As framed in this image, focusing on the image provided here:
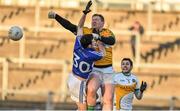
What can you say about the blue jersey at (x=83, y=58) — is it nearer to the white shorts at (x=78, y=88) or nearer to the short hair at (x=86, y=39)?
the white shorts at (x=78, y=88)

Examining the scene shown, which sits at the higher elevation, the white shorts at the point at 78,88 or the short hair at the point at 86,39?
the short hair at the point at 86,39

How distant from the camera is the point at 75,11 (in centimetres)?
2995

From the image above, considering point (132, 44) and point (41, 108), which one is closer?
point (41, 108)

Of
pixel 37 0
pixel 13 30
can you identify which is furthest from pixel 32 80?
pixel 13 30

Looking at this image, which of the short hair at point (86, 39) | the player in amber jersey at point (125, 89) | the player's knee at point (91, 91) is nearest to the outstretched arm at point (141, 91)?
the player in amber jersey at point (125, 89)

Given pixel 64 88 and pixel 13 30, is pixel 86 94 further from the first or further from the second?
pixel 64 88

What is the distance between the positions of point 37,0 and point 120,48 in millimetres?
4804

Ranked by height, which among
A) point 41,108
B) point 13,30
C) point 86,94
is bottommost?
point 41,108

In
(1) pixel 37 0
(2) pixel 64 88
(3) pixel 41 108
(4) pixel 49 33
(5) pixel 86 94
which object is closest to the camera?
(5) pixel 86 94

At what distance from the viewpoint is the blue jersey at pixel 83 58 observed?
46.2ft

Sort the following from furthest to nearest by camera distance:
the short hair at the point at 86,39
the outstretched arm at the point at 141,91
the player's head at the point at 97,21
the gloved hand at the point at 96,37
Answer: the outstretched arm at the point at 141,91 → the player's head at the point at 97,21 → the gloved hand at the point at 96,37 → the short hair at the point at 86,39

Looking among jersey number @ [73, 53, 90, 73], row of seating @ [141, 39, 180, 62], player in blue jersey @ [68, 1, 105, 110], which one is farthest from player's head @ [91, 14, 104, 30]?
row of seating @ [141, 39, 180, 62]

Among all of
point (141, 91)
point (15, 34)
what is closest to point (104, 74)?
point (141, 91)

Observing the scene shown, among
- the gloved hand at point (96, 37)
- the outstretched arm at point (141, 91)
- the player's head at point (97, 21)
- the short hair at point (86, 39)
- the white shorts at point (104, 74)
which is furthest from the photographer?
the outstretched arm at point (141, 91)
